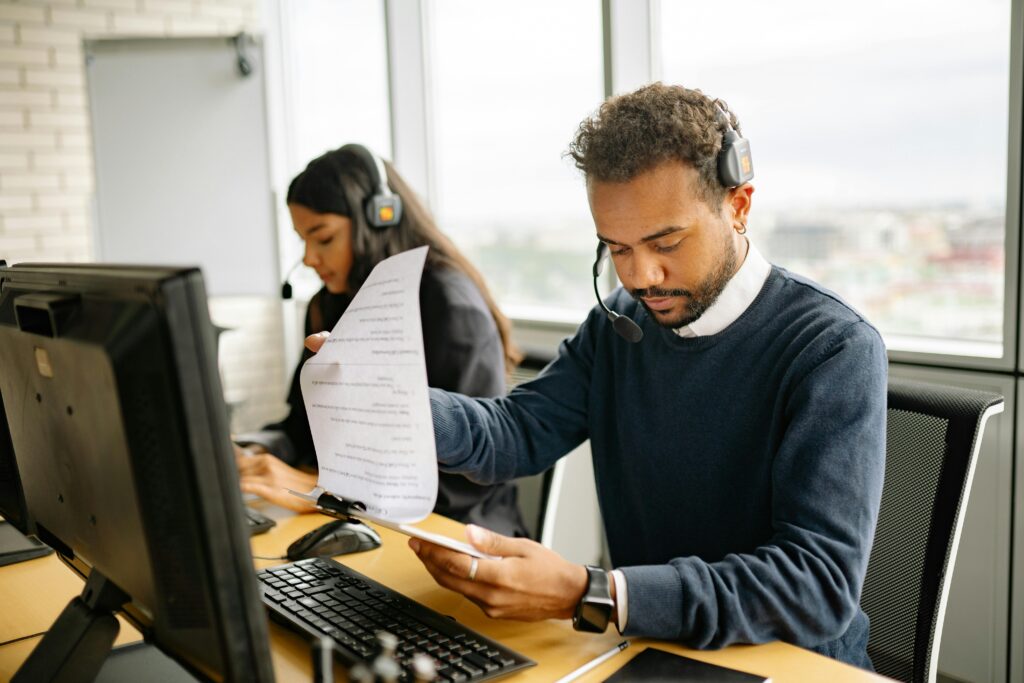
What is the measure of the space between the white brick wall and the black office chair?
3.66 meters

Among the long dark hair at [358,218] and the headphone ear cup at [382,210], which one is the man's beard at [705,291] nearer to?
the long dark hair at [358,218]

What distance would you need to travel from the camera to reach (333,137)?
436 centimetres

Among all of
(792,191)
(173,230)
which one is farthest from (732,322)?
(173,230)

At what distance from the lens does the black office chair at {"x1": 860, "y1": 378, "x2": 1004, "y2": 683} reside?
1.16 m

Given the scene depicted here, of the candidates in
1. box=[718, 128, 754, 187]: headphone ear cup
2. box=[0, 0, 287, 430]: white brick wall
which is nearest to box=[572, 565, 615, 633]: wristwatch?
box=[718, 128, 754, 187]: headphone ear cup

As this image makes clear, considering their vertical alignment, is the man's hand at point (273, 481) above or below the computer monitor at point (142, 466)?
below

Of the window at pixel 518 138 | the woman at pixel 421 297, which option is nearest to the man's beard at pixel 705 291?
the woman at pixel 421 297

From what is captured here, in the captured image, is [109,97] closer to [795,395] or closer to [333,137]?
[333,137]

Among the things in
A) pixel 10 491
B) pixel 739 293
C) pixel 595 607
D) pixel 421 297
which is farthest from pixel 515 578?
pixel 421 297

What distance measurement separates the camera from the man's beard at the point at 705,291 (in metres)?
1.24

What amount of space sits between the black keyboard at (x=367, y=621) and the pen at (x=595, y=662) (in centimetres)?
4

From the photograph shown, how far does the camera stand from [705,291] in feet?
4.08

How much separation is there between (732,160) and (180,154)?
3475 mm

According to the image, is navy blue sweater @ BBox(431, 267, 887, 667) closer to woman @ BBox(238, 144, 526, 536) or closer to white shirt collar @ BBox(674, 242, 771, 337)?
white shirt collar @ BBox(674, 242, 771, 337)
